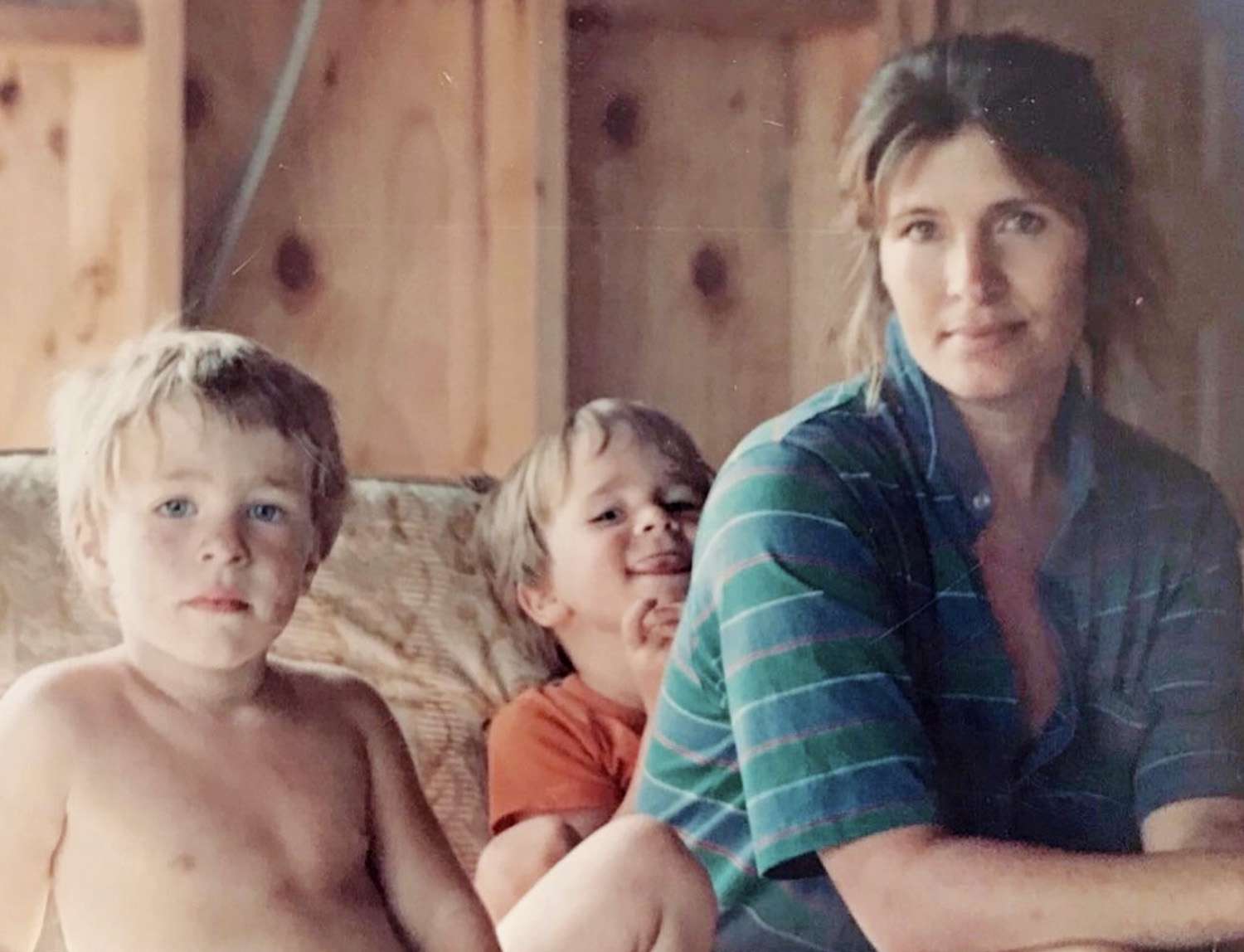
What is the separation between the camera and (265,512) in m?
0.87

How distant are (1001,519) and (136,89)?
1.80ft

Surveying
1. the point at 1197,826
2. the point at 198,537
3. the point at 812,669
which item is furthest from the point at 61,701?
the point at 1197,826

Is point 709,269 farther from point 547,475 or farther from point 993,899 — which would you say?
point 993,899

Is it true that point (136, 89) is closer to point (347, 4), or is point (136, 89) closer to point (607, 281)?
point (347, 4)

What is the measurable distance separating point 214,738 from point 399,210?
313mm

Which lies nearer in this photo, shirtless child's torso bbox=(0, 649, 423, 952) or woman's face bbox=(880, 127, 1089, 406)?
shirtless child's torso bbox=(0, 649, 423, 952)

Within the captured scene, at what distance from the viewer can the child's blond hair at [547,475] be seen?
946 mm

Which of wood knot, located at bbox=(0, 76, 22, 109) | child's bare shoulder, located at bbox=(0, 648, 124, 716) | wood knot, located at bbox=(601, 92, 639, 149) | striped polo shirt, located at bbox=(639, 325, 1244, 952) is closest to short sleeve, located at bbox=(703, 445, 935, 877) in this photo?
striped polo shirt, located at bbox=(639, 325, 1244, 952)

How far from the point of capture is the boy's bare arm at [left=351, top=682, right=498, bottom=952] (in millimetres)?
897

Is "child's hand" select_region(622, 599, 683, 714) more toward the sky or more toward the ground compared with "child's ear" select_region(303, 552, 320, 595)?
more toward the ground

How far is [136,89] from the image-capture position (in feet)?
2.98

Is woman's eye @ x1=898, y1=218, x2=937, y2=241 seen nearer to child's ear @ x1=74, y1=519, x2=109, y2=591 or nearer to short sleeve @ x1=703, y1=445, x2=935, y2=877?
short sleeve @ x1=703, y1=445, x2=935, y2=877

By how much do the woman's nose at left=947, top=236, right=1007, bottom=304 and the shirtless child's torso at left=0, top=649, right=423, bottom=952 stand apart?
1.40ft

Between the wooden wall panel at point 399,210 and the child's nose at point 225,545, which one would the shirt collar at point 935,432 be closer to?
the wooden wall panel at point 399,210
